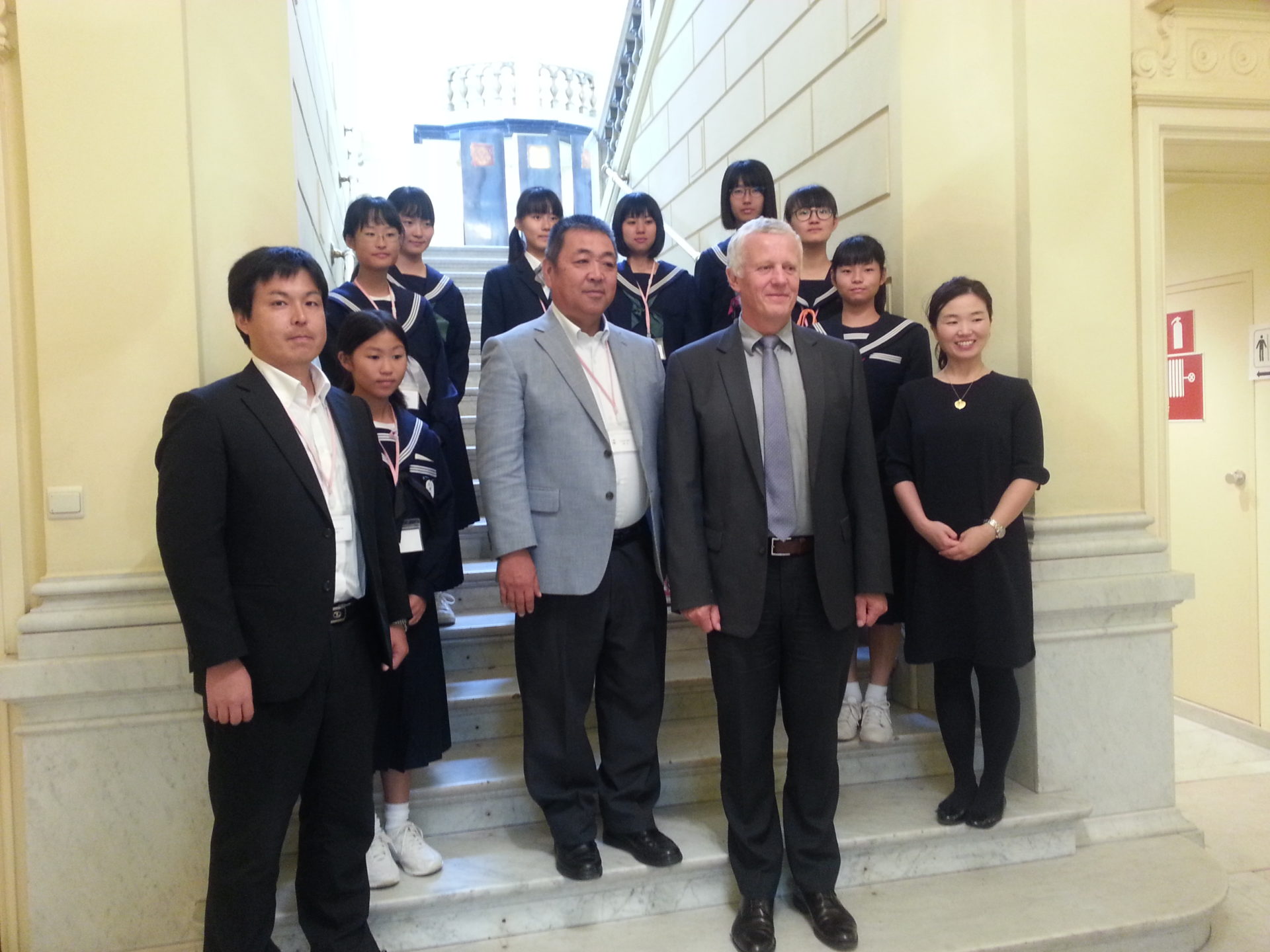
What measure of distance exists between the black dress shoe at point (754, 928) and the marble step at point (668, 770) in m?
0.51

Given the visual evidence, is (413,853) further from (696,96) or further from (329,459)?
(696,96)

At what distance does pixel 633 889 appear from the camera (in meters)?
2.29

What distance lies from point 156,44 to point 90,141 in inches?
12.0

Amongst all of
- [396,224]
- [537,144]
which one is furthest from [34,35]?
[537,144]

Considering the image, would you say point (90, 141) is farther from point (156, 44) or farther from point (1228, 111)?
point (1228, 111)

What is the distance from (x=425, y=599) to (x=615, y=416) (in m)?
0.68

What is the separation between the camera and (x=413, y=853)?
2.28 m

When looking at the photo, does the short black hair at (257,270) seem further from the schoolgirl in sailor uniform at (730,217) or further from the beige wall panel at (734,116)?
the beige wall panel at (734,116)

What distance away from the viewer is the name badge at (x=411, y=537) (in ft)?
7.41

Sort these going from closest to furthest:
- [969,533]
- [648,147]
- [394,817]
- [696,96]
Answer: [394,817] < [969,533] < [696,96] < [648,147]

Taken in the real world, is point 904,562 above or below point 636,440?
below

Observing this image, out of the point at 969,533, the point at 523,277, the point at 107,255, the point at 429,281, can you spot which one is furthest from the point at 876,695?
the point at 107,255

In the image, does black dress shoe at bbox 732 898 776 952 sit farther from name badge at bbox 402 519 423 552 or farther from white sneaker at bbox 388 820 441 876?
name badge at bbox 402 519 423 552

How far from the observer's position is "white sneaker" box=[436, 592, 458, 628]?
3.10m
